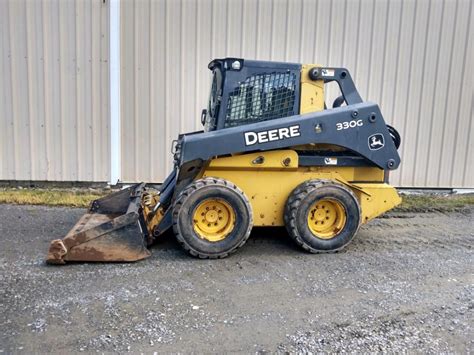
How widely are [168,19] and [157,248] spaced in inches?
182

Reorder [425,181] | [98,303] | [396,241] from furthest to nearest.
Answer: [425,181] < [396,241] < [98,303]

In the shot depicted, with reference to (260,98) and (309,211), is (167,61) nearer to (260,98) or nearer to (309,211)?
(260,98)

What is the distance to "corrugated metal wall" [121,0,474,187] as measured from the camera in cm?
817

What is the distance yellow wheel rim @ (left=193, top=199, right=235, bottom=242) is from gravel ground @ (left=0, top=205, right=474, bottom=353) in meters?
0.30

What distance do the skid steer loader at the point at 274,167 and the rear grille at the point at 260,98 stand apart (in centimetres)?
1

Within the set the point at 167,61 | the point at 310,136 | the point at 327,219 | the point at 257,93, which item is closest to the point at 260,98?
the point at 257,93

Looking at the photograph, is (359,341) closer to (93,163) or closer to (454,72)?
(93,163)

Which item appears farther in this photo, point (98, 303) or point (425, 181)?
point (425, 181)

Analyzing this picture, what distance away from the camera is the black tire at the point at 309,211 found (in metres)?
5.09

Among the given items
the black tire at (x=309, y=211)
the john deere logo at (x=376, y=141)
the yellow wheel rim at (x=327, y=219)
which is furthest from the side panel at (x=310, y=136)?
the yellow wheel rim at (x=327, y=219)

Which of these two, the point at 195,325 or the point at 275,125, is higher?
the point at 275,125

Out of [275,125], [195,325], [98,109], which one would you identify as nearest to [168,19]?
[98,109]

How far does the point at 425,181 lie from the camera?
888 cm

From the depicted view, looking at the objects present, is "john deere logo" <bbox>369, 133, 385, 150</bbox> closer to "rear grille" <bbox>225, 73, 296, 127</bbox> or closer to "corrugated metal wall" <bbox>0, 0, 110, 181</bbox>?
"rear grille" <bbox>225, 73, 296, 127</bbox>
